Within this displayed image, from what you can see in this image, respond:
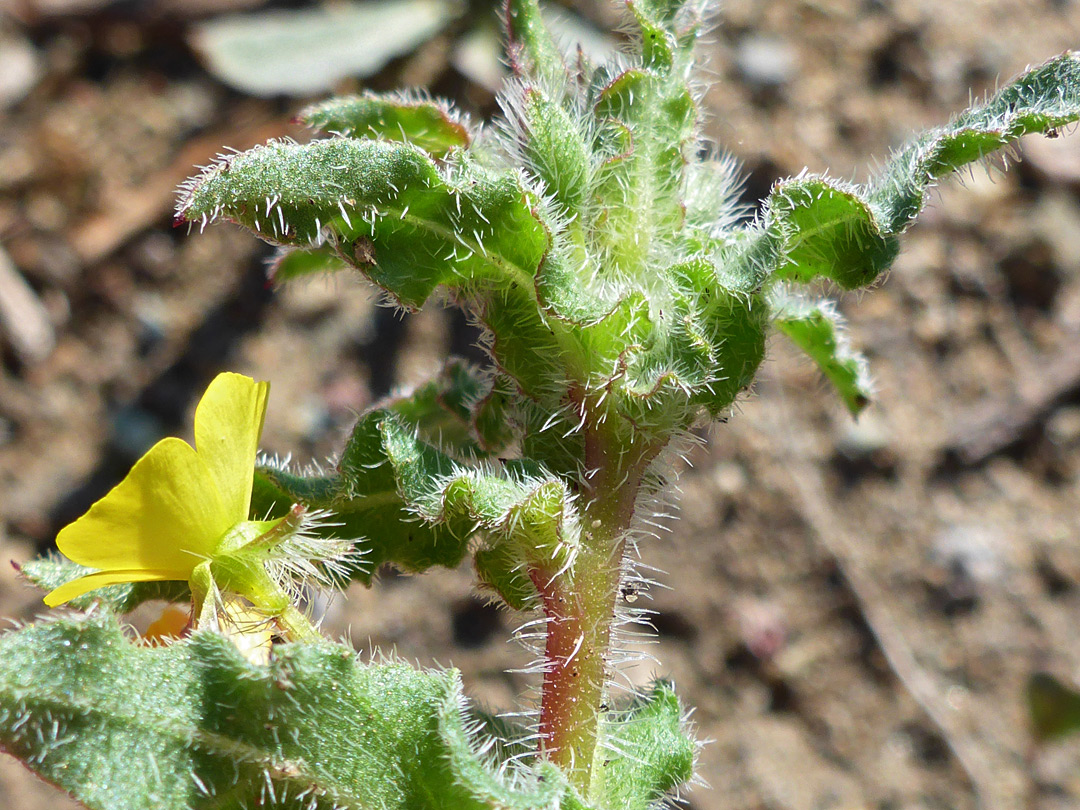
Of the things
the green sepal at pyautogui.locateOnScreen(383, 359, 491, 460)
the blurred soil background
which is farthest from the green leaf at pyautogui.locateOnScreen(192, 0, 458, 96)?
the green sepal at pyautogui.locateOnScreen(383, 359, 491, 460)

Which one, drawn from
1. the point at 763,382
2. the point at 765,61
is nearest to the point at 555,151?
the point at 763,382

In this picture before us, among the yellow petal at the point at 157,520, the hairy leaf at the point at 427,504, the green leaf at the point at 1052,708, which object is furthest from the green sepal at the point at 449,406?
the green leaf at the point at 1052,708

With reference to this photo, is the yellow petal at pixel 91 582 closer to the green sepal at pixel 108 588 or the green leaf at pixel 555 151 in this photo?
the green sepal at pixel 108 588

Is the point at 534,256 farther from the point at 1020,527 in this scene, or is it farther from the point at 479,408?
the point at 1020,527

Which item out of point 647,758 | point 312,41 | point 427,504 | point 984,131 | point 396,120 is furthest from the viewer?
point 312,41

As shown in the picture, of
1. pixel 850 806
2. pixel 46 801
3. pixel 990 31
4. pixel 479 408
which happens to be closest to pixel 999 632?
pixel 850 806

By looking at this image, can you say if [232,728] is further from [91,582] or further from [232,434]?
[232,434]

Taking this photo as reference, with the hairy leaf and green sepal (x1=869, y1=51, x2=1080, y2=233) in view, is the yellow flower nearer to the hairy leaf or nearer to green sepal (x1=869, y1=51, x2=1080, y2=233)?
the hairy leaf
